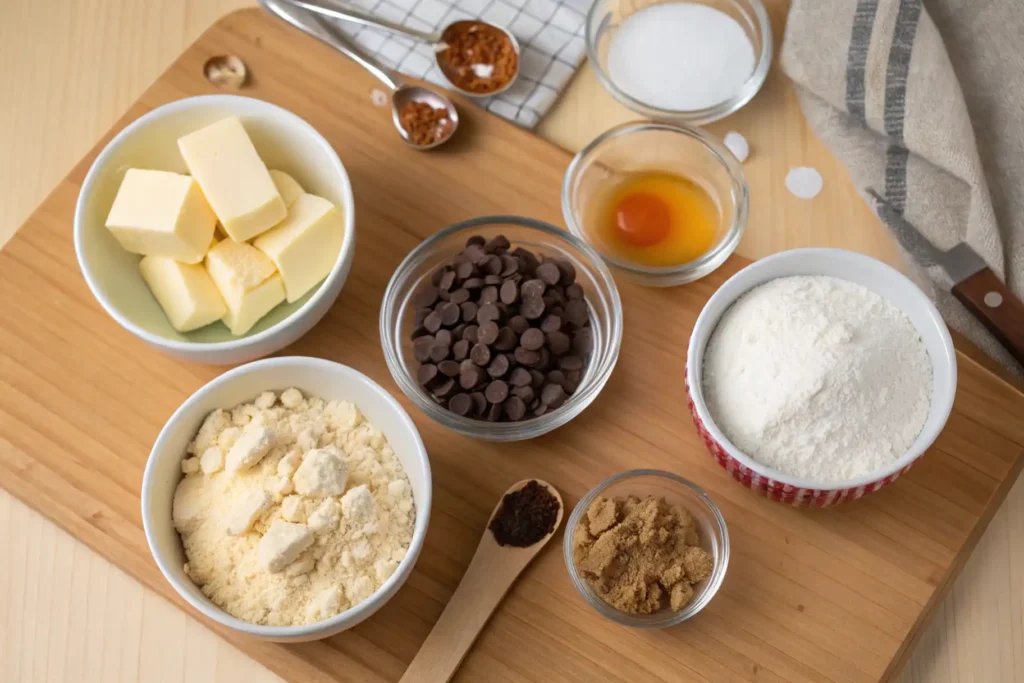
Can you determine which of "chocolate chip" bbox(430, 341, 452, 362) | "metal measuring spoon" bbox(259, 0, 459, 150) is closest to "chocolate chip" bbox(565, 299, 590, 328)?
"chocolate chip" bbox(430, 341, 452, 362)

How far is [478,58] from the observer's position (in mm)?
1863

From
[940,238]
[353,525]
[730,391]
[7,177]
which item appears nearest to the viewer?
[353,525]

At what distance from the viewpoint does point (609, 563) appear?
148cm

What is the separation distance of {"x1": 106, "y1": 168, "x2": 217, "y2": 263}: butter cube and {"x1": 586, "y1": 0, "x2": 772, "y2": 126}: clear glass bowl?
31.2 inches

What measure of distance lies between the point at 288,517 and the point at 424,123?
30.9 inches

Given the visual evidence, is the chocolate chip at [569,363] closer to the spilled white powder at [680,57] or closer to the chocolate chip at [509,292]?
the chocolate chip at [509,292]

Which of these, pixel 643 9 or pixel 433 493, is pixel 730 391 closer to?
pixel 433 493

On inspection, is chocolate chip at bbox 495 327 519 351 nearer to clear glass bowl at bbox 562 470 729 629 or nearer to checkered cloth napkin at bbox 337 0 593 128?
clear glass bowl at bbox 562 470 729 629

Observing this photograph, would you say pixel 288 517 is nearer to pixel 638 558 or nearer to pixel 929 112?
pixel 638 558

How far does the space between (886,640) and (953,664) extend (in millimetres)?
188

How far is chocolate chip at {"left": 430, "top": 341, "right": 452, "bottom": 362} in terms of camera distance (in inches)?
62.1

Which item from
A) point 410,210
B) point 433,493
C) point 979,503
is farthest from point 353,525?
point 979,503

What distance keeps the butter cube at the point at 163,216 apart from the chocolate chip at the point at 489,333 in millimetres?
491

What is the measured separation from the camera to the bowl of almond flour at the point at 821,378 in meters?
1.45
